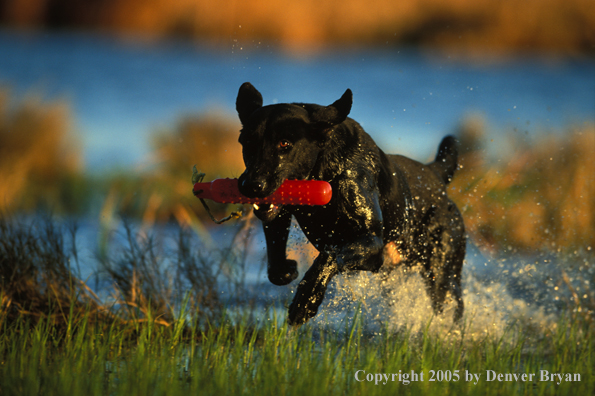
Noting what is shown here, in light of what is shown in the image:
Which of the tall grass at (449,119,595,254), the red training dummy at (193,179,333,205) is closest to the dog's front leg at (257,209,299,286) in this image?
the red training dummy at (193,179,333,205)

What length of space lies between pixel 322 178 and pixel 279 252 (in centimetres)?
57

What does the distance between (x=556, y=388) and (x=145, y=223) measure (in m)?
4.38

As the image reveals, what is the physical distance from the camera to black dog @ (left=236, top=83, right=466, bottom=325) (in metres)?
3.32

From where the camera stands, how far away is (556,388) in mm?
3389

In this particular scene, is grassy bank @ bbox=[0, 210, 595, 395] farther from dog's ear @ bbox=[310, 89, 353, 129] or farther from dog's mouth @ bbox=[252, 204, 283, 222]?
dog's ear @ bbox=[310, 89, 353, 129]

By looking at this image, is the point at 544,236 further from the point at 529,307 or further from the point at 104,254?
the point at 104,254

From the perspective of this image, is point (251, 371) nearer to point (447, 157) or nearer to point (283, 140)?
point (283, 140)

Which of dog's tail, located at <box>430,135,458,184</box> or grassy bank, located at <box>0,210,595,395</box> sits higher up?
dog's tail, located at <box>430,135,458,184</box>

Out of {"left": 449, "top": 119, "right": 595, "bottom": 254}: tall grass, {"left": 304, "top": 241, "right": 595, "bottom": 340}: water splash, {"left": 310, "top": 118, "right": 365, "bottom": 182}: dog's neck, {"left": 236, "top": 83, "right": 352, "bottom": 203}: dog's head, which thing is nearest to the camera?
{"left": 236, "top": 83, "right": 352, "bottom": 203}: dog's head

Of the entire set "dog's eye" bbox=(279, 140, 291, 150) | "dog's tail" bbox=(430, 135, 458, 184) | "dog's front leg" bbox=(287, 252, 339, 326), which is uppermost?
"dog's tail" bbox=(430, 135, 458, 184)

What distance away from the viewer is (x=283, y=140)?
3.32m

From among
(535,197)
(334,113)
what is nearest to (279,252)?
(334,113)

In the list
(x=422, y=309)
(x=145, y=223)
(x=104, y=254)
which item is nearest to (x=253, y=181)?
(x=422, y=309)

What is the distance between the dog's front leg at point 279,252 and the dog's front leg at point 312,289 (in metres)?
0.26
